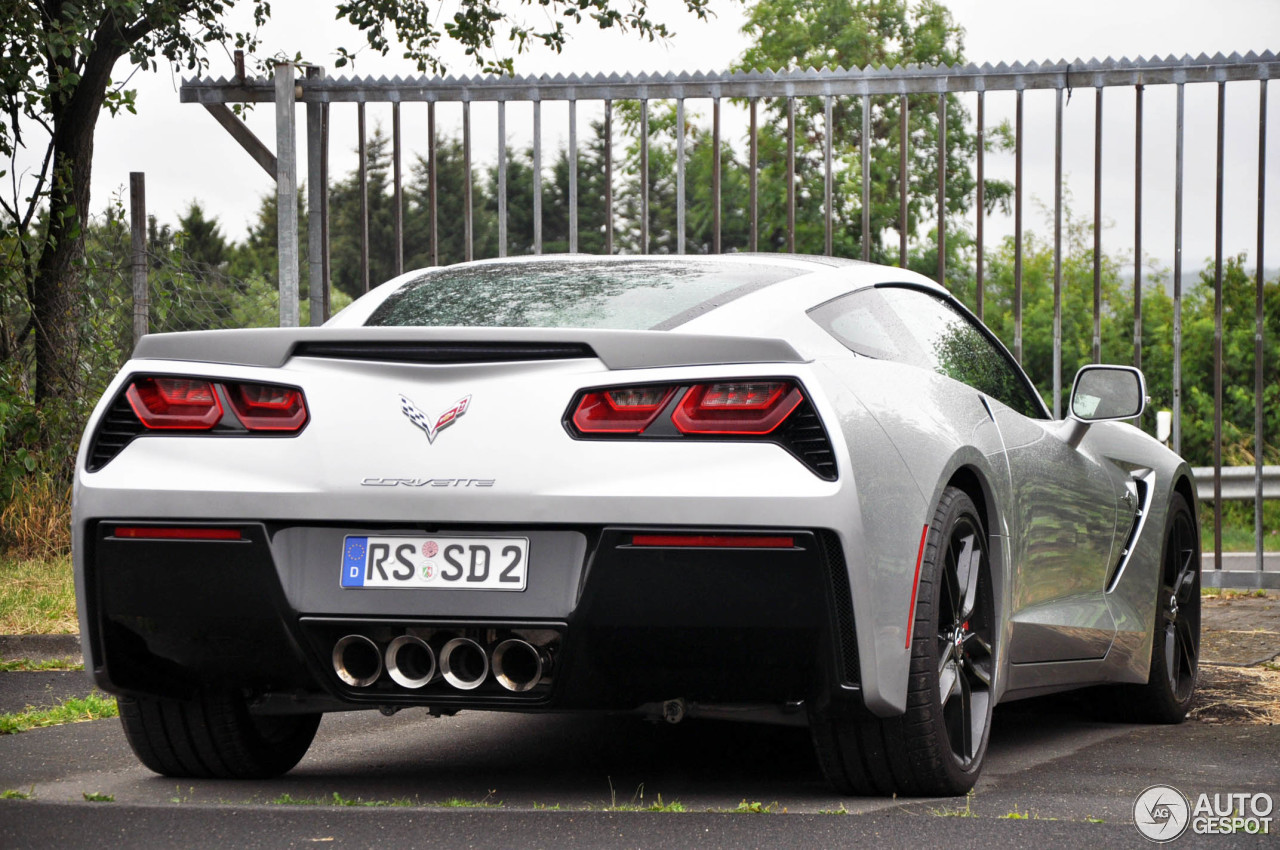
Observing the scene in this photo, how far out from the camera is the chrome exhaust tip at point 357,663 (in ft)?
11.5

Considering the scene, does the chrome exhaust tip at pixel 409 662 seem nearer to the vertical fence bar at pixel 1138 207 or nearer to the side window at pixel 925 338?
the side window at pixel 925 338

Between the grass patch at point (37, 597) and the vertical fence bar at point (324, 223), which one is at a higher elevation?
the vertical fence bar at point (324, 223)

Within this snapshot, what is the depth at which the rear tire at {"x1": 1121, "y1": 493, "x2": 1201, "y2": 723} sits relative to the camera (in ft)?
17.7

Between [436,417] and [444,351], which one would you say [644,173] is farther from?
[436,417]

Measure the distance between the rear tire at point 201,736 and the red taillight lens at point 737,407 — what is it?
4.54ft

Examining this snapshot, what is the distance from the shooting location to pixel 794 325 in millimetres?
3695

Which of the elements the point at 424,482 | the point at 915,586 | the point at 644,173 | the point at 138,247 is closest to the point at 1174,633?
the point at 915,586

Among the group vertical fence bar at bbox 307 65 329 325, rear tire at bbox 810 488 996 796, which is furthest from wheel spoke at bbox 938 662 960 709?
vertical fence bar at bbox 307 65 329 325

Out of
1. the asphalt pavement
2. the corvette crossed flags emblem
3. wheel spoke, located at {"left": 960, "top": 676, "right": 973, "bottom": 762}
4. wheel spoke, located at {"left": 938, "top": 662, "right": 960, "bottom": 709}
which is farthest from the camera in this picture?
wheel spoke, located at {"left": 960, "top": 676, "right": 973, "bottom": 762}

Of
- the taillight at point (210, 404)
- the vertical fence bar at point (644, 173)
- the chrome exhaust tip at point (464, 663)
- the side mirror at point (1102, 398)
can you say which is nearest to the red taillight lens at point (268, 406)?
the taillight at point (210, 404)

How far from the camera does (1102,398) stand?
16.4ft

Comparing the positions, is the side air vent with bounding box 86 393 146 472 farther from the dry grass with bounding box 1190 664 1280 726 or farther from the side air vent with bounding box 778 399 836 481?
the dry grass with bounding box 1190 664 1280 726

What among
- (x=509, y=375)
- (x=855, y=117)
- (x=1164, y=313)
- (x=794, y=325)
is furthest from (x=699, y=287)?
(x=855, y=117)

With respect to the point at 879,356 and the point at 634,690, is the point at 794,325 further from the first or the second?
the point at 634,690
